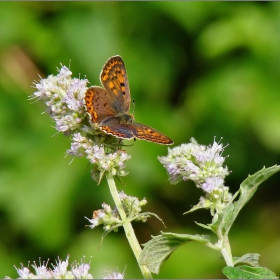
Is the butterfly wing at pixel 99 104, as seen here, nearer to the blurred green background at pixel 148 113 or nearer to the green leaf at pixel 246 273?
the green leaf at pixel 246 273

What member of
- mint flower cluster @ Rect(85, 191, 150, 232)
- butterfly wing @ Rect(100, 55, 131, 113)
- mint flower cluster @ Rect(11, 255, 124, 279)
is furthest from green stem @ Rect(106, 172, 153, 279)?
butterfly wing @ Rect(100, 55, 131, 113)

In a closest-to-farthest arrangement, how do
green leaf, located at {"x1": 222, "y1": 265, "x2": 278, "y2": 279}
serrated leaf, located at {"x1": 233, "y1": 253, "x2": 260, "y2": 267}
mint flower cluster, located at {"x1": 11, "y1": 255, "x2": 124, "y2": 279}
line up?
1. green leaf, located at {"x1": 222, "y1": 265, "x2": 278, "y2": 279}
2. mint flower cluster, located at {"x1": 11, "y1": 255, "x2": 124, "y2": 279}
3. serrated leaf, located at {"x1": 233, "y1": 253, "x2": 260, "y2": 267}

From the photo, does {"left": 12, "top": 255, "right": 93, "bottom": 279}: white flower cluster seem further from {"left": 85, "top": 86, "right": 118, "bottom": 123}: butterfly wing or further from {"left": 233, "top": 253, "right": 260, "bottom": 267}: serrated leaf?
{"left": 85, "top": 86, "right": 118, "bottom": 123}: butterfly wing

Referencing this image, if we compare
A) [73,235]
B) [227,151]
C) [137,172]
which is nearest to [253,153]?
Result: [227,151]

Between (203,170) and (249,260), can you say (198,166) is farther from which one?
(249,260)

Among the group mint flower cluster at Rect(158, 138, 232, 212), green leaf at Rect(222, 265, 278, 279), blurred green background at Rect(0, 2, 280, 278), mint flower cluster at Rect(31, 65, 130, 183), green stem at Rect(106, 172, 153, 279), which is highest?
blurred green background at Rect(0, 2, 280, 278)

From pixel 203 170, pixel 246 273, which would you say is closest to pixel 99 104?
pixel 203 170
